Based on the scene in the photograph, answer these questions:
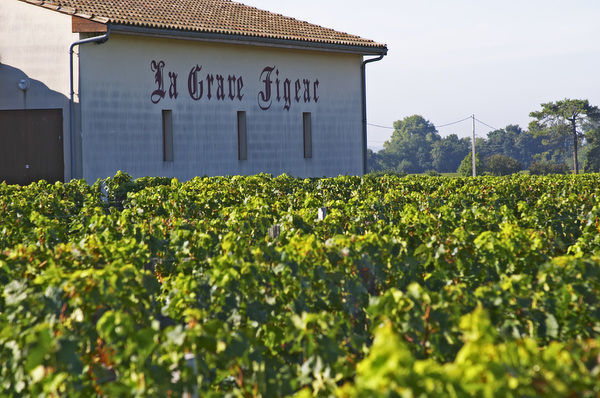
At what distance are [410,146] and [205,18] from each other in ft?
460

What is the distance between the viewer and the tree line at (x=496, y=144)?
9400cm

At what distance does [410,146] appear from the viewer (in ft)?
522

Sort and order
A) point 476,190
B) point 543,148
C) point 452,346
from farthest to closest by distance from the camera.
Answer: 1. point 543,148
2. point 476,190
3. point 452,346

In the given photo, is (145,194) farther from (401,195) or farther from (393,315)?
(393,315)

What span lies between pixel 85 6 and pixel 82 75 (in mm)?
2094

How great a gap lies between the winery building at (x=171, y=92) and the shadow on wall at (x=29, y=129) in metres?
0.02

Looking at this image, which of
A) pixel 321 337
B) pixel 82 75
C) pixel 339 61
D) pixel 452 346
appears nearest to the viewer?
pixel 321 337

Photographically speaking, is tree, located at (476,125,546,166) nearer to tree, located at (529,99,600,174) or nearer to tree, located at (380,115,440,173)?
tree, located at (380,115,440,173)

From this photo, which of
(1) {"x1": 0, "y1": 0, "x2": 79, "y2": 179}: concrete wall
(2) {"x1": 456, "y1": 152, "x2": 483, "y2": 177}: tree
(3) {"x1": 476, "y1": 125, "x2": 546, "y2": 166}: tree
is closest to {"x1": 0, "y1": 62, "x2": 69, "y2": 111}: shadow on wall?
(1) {"x1": 0, "y1": 0, "x2": 79, "y2": 179}: concrete wall

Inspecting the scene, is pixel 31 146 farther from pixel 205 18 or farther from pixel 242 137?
pixel 205 18

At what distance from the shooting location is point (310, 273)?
4.36 m

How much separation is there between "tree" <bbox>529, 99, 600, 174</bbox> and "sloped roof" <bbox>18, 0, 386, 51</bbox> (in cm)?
7263

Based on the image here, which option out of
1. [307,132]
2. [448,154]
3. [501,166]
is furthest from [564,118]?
[307,132]

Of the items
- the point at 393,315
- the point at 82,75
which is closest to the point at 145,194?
the point at 393,315
